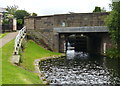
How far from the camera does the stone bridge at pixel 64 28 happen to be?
47.5m

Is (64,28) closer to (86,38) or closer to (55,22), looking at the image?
(55,22)

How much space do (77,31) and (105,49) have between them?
23.9 ft

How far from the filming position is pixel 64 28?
4981cm

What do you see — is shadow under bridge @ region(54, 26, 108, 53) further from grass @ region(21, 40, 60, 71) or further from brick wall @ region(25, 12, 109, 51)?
grass @ region(21, 40, 60, 71)

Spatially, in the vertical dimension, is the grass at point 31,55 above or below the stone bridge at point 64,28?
below

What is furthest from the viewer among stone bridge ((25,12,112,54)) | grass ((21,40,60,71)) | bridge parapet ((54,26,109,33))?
stone bridge ((25,12,112,54))

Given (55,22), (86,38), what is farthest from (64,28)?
(86,38)

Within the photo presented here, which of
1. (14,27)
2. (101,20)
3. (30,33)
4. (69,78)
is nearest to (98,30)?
(101,20)

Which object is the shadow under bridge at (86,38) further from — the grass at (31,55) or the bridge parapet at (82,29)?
the grass at (31,55)

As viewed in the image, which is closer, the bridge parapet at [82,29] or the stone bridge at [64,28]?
the bridge parapet at [82,29]

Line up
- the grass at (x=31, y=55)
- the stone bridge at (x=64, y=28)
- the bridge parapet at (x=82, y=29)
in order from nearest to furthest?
the grass at (x=31, y=55) < the bridge parapet at (x=82, y=29) < the stone bridge at (x=64, y=28)

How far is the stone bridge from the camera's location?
4752 centimetres

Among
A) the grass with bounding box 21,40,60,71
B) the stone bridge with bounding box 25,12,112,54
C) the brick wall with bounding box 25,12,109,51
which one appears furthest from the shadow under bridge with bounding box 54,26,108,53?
the grass with bounding box 21,40,60,71

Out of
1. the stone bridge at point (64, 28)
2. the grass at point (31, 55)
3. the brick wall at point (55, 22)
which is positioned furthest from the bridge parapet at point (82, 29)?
the grass at point (31, 55)
